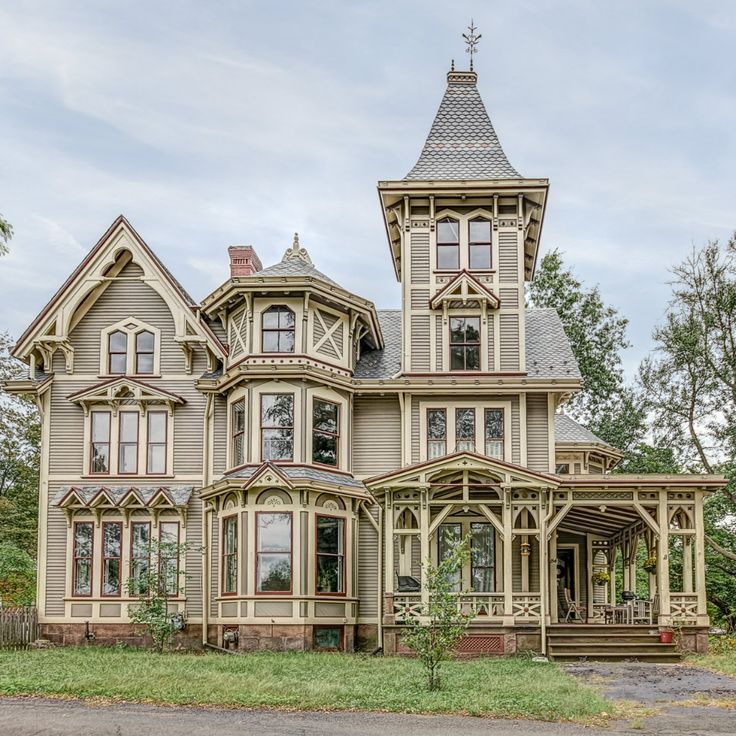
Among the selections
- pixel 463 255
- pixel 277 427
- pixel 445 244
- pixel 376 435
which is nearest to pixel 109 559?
pixel 277 427

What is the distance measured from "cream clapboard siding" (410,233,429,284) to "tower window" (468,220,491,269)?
1143mm

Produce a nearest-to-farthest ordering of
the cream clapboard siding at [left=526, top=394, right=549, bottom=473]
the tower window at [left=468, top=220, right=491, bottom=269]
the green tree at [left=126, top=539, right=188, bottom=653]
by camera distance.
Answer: the green tree at [left=126, top=539, right=188, bottom=653] < the cream clapboard siding at [left=526, top=394, right=549, bottom=473] < the tower window at [left=468, top=220, right=491, bottom=269]

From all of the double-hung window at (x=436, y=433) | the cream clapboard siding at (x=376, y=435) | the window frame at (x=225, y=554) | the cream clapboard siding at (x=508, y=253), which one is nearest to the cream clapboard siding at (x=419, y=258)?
the cream clapboard siding at (x=508, y=253)

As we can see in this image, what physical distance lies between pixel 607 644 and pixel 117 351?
1413 centimetres

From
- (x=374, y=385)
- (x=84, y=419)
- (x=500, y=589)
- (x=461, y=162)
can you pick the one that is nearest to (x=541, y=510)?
(x=500, y=589)

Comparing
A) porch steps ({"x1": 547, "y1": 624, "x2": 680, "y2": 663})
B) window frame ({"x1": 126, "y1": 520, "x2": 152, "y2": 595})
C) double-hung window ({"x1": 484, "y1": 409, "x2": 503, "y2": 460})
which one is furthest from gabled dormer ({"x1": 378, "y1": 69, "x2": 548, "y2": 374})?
window frame ({"x1": 126, "y1": 520, "x2": 152, "y2": 595})

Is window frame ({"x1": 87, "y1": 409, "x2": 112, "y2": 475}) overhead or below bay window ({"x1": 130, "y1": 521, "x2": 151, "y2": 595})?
overhead

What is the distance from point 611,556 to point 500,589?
6506 mm

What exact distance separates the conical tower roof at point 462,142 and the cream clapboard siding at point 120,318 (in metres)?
7.36

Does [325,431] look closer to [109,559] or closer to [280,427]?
[280,427]

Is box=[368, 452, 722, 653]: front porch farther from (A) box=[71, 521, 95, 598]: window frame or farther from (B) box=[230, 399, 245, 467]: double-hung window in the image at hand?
(A) box=[71, 521, 95, 598]: window frame

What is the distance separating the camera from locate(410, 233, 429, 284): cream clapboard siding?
2767cm

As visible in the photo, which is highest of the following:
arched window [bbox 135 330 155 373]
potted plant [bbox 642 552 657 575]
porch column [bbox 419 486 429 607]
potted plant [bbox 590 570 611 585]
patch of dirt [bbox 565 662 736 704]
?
arched window [bbox 135 330 155 373]

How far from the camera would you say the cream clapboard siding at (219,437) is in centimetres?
2695
